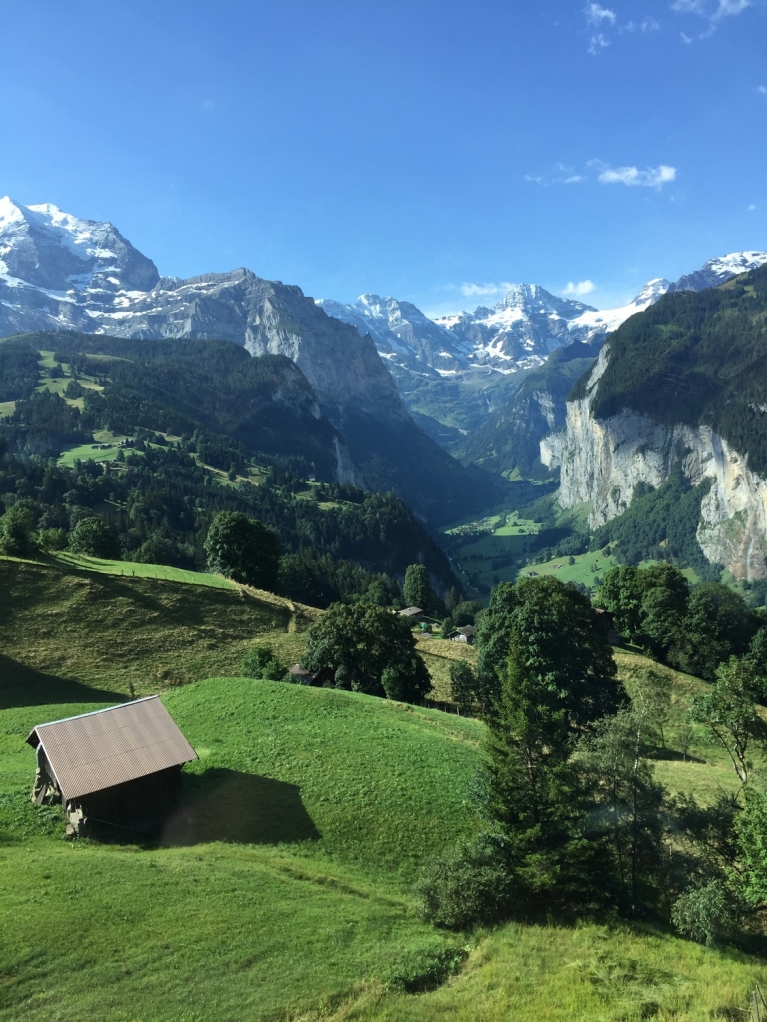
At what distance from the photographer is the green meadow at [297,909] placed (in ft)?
58.1

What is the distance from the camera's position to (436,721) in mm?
45812

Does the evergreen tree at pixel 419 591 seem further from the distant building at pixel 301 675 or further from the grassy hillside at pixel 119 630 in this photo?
the distant building at pixel 301 675

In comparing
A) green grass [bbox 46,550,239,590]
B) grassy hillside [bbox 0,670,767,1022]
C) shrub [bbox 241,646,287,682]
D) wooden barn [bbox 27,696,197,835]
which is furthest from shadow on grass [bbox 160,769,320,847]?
green grass [bbox 46,550,239,590]

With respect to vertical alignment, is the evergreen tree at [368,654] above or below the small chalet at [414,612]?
above

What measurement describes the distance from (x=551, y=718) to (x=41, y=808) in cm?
2487

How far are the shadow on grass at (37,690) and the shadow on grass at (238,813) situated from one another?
20201mm

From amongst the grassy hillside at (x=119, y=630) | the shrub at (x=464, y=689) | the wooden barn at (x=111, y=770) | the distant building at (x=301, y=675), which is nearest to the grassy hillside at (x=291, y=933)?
the wooden barn at (x=111, y=770)

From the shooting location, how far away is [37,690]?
1901 inches

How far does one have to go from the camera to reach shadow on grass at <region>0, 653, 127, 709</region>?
4650cm

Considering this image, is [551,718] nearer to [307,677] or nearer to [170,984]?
[170,984]

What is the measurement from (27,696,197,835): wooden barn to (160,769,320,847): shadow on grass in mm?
1253

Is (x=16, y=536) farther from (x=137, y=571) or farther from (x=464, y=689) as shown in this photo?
(x=464, y=689)

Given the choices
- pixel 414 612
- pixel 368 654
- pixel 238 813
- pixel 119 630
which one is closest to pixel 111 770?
pixel 238 813

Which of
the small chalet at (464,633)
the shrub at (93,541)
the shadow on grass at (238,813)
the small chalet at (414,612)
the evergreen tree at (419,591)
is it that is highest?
the shrub at (93,541)
